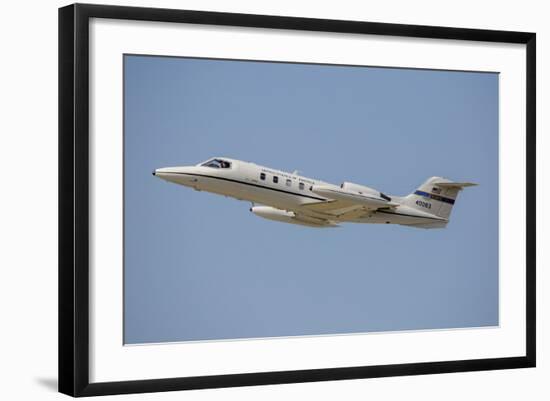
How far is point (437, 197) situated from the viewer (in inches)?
651

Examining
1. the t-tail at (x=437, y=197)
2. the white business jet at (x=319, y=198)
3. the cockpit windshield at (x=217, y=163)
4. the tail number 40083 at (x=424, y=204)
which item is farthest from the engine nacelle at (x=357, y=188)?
the cockpit windshield at (x=217, y=163)

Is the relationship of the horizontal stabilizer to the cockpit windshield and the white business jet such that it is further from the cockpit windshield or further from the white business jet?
the cockpit windshield

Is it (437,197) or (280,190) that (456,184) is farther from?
(280,190)

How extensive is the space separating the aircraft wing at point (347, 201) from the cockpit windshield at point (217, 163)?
58.8 inches

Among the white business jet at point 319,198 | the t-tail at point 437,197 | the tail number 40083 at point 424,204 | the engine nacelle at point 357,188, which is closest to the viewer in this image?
the engine nacelle at point 357,188

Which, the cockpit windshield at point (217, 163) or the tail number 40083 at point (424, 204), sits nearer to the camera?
the cockpit windshield at point (217, 163)

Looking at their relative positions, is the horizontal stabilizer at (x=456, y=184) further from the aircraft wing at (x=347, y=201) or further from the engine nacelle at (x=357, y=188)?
the engine nacelle at (x=357, y=188)

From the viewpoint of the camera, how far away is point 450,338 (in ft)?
53.4

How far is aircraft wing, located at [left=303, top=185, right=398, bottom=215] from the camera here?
1609 centimetres

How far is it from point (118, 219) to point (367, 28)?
15.7 feet

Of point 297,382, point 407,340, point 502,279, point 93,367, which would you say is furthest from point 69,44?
point 502,279

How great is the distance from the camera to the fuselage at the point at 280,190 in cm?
1622

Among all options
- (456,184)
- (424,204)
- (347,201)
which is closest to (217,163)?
(347,201)

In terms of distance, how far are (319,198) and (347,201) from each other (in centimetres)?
84
